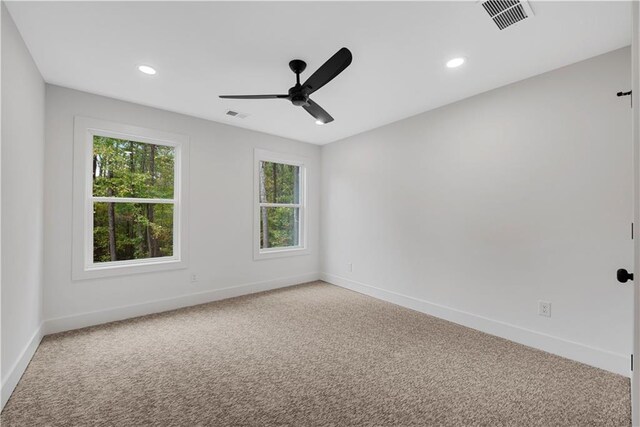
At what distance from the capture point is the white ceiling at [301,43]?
181 centimetres

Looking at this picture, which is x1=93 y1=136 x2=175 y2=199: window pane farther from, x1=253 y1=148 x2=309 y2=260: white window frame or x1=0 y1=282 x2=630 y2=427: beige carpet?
x1=0 y1=282 x2=630 y2=427: beige carpet

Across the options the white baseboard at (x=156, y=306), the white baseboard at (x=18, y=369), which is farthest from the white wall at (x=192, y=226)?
the white baseboard at (x=18, y=369)

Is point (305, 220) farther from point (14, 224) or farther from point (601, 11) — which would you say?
point (601, 11)

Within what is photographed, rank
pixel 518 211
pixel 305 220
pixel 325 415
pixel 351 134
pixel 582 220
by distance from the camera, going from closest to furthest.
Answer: pixel 325 415
pixel 582 220
pixel 518 211
pixel 351 134
pixel 305 220

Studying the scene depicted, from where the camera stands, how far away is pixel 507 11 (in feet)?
5.86

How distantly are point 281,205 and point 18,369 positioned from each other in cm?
336

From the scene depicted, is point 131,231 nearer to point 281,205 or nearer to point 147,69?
point 147,69

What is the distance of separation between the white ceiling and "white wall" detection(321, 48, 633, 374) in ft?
1.00

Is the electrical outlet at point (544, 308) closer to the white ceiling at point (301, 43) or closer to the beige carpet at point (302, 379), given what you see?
the beige carpet at point (302, 379)

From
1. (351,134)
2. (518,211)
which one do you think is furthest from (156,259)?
(518,211)

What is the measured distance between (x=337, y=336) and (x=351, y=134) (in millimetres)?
3002

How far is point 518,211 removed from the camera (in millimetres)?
2713

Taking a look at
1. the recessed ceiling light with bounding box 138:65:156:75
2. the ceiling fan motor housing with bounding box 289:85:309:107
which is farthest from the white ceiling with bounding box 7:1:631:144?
the ceiling fan motor housing with bounding box 289:85:309:107

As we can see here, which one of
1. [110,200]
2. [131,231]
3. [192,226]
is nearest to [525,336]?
[192,226]
